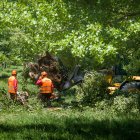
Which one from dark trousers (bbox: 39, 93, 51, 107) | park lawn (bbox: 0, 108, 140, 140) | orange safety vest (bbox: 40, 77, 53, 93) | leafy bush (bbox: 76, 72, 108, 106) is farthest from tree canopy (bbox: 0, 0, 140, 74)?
park lawn (bbox: 0, 108, 140, 140)

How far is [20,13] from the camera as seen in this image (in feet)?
67.8

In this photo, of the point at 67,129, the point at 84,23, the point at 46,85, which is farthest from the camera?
the point at 46,85

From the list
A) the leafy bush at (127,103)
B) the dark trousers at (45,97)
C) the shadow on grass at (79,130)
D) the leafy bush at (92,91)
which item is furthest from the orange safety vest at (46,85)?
the shadow on grass at (79,130)

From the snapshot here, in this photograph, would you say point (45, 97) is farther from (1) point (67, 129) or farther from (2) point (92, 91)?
(1) point (67, 129)

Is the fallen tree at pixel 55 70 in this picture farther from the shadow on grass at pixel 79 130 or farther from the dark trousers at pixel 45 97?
the shadow on grass at pixel 79 130

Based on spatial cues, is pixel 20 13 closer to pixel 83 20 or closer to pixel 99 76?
pixel 99 76

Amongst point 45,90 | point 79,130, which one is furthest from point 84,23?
point 45,90

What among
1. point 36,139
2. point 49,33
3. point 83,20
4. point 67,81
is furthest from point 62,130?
point 67,81

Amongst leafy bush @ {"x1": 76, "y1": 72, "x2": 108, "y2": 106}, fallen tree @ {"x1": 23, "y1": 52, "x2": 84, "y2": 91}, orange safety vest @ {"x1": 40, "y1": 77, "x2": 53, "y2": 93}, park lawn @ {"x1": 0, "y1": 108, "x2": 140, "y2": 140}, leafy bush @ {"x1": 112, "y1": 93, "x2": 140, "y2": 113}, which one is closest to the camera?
park lawn @ {"x1": 0, "y1": 108, "x2": 140, "y2": 140}

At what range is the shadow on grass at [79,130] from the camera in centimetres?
929

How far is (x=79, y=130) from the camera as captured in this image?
33.5ft

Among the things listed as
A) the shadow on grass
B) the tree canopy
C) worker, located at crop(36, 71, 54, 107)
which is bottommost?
the shadow on grass

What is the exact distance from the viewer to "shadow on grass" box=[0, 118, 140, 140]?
929 centimetres

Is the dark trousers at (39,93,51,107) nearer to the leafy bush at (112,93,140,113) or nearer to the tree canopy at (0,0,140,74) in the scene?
the tree canopy at (0,0,140,74)
